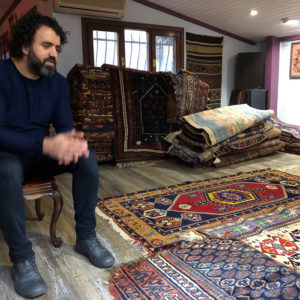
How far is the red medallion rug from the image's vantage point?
179 centimetres

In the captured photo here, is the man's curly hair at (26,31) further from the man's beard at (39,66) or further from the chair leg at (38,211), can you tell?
the chair leg at (38,211)

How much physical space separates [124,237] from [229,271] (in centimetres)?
60

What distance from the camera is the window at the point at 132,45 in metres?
4.92

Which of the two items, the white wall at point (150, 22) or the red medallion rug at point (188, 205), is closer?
the red medallion rug at point (188, 205)

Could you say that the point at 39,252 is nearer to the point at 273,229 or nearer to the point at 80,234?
the point at 80,234

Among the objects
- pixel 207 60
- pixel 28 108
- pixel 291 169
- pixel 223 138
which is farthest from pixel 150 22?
pixel 28 108

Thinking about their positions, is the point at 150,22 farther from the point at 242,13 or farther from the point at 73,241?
the point at 73,241

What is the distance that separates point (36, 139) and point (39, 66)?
1.25 ft

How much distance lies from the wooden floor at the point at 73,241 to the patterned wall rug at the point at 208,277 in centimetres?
10

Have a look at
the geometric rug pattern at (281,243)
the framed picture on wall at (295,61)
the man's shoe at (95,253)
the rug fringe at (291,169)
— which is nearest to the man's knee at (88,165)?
the man's shoe at (95,253)

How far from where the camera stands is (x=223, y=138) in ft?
10.5

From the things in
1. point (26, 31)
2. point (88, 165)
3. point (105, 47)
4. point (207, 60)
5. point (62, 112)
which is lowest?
point (88, 165)

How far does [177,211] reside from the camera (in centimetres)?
208

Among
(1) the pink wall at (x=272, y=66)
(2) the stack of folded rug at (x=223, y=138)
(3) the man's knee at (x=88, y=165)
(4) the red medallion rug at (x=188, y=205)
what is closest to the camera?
(3) the man's knee at (x=88, y=165)
